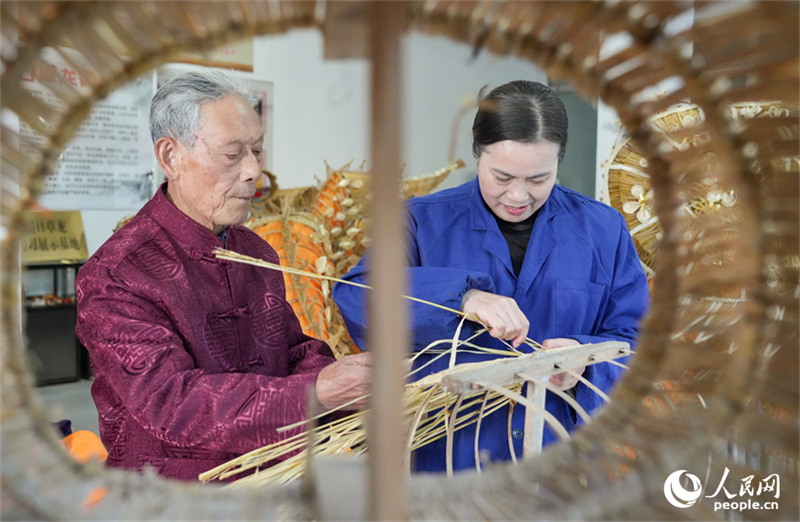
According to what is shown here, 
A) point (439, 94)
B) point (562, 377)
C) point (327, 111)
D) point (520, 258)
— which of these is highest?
point (439, 94)

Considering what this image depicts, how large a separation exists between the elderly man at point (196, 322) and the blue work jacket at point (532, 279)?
0.92 ft

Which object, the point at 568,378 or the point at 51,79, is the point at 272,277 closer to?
the point at 568,378

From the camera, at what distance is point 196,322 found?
117 centimetres

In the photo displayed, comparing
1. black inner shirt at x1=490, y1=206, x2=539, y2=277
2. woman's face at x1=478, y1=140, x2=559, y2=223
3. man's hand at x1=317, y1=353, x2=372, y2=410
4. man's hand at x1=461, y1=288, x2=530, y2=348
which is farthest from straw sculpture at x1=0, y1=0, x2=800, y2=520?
black inner shirt at x1=490, y1=206, x2=539, y2=277

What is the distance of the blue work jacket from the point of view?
4.52 feet

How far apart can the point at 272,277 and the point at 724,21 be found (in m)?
1.17

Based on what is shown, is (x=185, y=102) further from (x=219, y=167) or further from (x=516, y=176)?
Answer: (x=516, y=176)

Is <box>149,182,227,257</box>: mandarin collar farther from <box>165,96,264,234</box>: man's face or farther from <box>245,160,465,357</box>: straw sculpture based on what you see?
<box>245,160,465,357</box>: straw sculpture

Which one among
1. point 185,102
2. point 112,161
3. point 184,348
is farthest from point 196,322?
point 112,161

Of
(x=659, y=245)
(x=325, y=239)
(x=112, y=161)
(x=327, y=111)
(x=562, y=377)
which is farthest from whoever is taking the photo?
(x=327, y=111)

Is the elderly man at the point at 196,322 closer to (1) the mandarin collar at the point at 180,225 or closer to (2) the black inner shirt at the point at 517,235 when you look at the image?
(1) the mandarin collar at the point at 180,225

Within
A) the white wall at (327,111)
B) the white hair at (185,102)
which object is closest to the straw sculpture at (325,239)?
the white hair at (185,102)

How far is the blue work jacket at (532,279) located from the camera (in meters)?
1.38

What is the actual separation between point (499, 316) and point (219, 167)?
2.14ft
